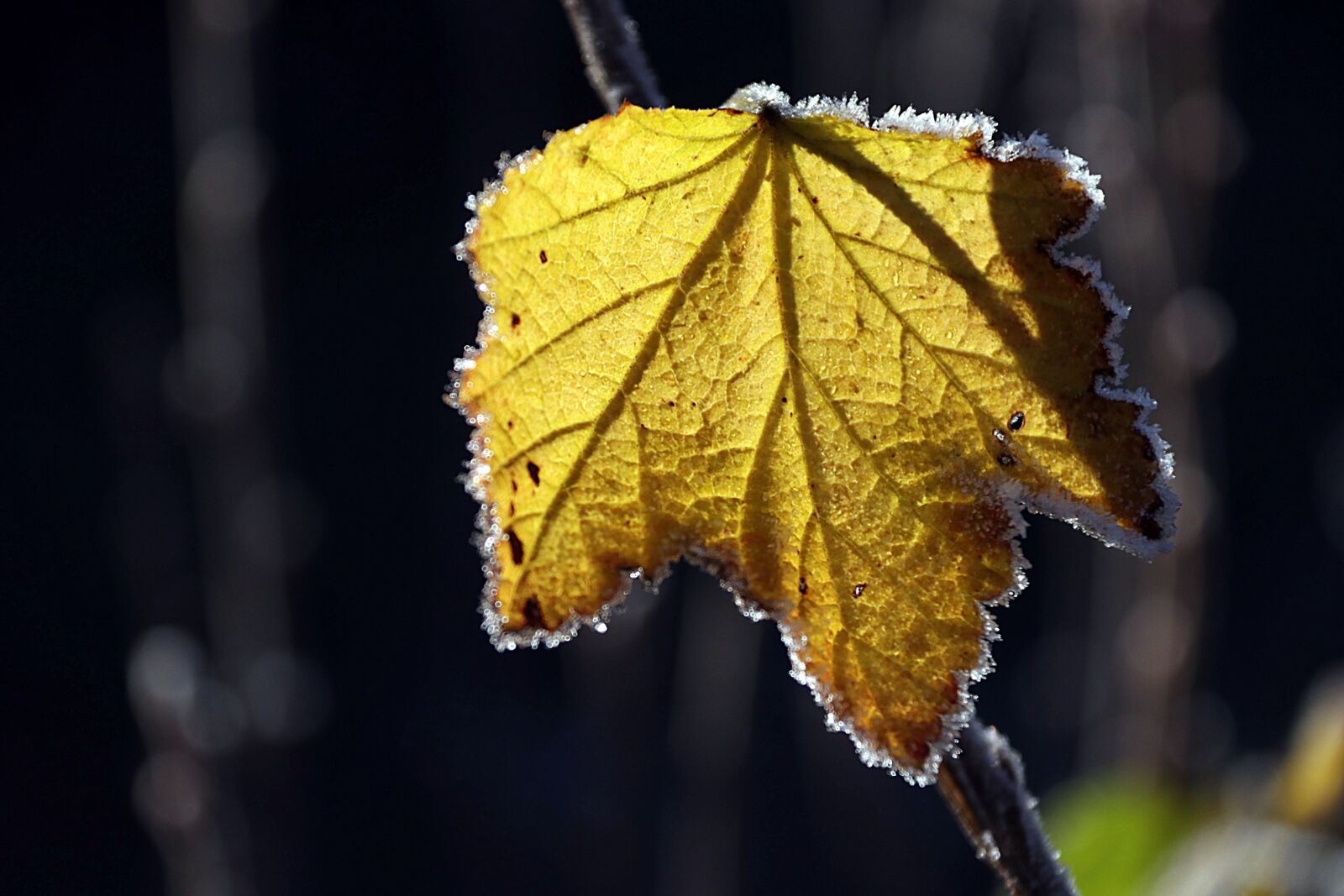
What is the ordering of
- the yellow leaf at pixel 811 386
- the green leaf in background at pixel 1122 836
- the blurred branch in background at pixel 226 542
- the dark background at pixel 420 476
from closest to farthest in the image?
the yellow leaf at pixel 811 386 → the green leaf in background at pixel 1122 836 → the blurred branch in background at pixel 226 542 → the dark background at pixel 420 476

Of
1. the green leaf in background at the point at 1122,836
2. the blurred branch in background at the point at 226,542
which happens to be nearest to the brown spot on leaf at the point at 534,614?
the green leaf in background at the point at 1122,836

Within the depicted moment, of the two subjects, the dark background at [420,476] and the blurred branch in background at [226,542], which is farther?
the dark background at [420,476]

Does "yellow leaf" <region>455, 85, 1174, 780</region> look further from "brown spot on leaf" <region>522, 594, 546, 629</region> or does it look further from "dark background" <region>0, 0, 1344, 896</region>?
"dark background" <region>0, 0, 1344, 896</region>

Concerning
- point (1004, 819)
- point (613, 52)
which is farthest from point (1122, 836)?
point (613, 52)

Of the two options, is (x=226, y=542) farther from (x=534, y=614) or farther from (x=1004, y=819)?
(x=1004, y=819)

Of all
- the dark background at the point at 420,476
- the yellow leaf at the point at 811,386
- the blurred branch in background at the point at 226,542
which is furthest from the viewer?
the dark background at the point at 420,476

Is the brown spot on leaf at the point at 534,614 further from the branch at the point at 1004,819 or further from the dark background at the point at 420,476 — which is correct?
the dark background at the point at 420,476

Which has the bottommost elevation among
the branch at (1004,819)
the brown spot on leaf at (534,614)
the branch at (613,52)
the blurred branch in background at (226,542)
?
the branch at (1004,819)

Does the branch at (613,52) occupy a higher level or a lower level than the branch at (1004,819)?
higher
